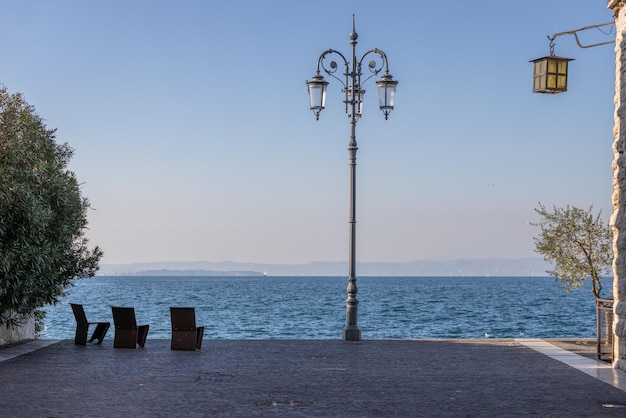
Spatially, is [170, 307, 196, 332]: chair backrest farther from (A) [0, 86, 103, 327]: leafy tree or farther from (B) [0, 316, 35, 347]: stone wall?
(B) [0, 316, 35, 347]: stone wall

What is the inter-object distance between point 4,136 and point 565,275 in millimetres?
12142

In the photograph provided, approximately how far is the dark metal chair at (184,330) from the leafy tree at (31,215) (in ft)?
8.65

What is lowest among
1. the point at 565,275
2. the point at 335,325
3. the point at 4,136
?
the point at 335,325

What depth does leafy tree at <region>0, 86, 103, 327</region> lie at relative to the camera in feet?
52.2

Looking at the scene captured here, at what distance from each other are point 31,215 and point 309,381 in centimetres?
642

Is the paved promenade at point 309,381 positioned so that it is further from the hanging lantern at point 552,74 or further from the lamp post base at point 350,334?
the hanging lantern at point 552,74

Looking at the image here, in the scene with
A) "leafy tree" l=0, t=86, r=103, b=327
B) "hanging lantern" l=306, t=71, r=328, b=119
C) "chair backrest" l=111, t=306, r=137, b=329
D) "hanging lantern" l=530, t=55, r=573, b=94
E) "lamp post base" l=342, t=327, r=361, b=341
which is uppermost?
"hanging lantern" l=306, t=71, r=328, b=119

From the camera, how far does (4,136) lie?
54.1 ft

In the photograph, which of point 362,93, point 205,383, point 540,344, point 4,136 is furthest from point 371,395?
point 362,93

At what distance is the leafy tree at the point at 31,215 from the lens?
52.2ft

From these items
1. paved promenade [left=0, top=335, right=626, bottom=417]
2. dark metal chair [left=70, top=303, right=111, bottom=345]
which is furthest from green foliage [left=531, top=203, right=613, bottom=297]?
dark metal chair [left=70, top=303, right=111, bottom=345]

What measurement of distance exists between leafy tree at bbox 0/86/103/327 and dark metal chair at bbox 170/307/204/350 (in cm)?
Answer: 264

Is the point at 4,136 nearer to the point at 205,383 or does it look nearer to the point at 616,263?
the point at 205,383

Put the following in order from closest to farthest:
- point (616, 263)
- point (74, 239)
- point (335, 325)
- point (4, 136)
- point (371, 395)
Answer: point (371, 395), point (616, 263), point (4, 136), point (74, 239), point (335, 325)
